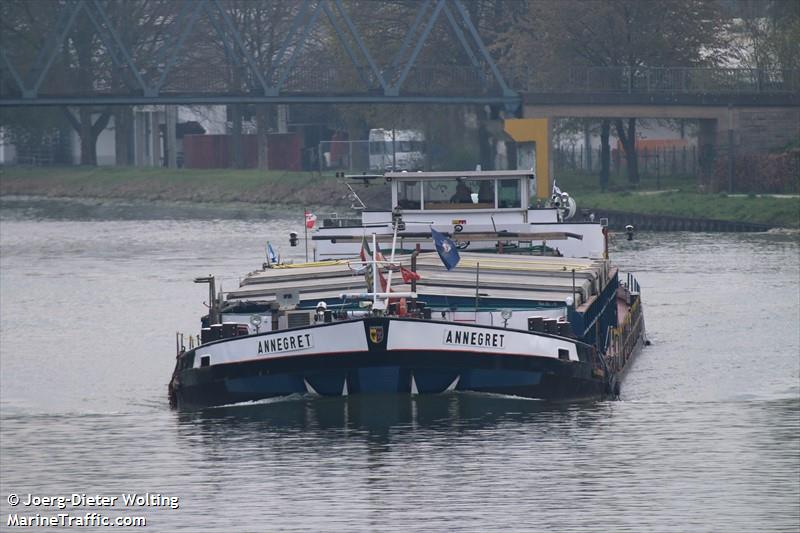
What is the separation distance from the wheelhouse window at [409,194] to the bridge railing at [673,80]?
4373 cm

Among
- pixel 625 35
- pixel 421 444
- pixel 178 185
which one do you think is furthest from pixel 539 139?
pixel 421 444

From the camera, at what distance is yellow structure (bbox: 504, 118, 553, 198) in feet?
272

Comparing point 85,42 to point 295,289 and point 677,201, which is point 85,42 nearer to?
point 677,201

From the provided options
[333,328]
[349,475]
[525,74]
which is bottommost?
[349,475]

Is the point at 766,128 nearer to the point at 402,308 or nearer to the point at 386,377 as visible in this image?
the point at 402,308

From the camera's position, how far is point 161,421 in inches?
1190

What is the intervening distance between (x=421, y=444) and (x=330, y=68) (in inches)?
2459

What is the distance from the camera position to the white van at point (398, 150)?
94.4 m

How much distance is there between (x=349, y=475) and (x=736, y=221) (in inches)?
1739

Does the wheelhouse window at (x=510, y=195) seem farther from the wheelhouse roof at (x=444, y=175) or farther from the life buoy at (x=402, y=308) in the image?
the life buoy at (x=402, y=308)

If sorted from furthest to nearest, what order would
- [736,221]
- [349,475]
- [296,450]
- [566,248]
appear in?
[736,221], [566,248], [296,450], [349,475]

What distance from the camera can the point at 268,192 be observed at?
9369 centimetres

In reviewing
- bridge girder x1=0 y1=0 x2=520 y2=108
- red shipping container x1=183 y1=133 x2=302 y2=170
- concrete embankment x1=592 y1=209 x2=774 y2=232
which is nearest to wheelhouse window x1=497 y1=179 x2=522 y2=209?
concrete embankment x1=592 y1=209 x2=774 y2=232

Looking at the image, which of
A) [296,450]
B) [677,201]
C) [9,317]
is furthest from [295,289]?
[677,201]
